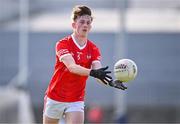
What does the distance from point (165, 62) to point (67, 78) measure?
1001 inches

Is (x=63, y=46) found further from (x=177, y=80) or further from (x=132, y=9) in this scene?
(x=132, y=9)

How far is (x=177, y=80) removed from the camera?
35.2m

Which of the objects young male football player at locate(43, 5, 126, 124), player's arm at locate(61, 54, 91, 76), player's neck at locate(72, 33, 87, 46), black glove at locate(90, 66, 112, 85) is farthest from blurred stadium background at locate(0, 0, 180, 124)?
black glove at locate(90, 66, 112, 85)

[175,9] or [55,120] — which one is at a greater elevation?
[175,9]

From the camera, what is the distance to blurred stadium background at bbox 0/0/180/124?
33.7 m

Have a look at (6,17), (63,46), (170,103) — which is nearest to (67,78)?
(63,46)

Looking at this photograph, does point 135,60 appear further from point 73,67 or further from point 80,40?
point 73,67

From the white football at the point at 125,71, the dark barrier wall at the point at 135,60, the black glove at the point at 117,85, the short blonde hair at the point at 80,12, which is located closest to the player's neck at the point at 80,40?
the short blonde hair at the point at 80,12

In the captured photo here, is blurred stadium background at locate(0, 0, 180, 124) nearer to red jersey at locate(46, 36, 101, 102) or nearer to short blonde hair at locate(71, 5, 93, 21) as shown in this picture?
red jersey at locate(46, 36, 101, 102)

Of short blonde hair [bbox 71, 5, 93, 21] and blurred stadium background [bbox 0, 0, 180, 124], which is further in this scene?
blurred stadium background [bbox 0, 0, 180, 124]

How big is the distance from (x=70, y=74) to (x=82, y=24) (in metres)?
0.74

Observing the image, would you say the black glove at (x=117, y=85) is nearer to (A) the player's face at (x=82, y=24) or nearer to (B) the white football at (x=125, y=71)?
(B) the white football at (x=125, y=71)

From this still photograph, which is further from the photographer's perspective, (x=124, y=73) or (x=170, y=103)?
(x=170, y=103)

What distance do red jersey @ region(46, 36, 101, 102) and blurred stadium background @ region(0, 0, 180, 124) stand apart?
1728 centimetres
